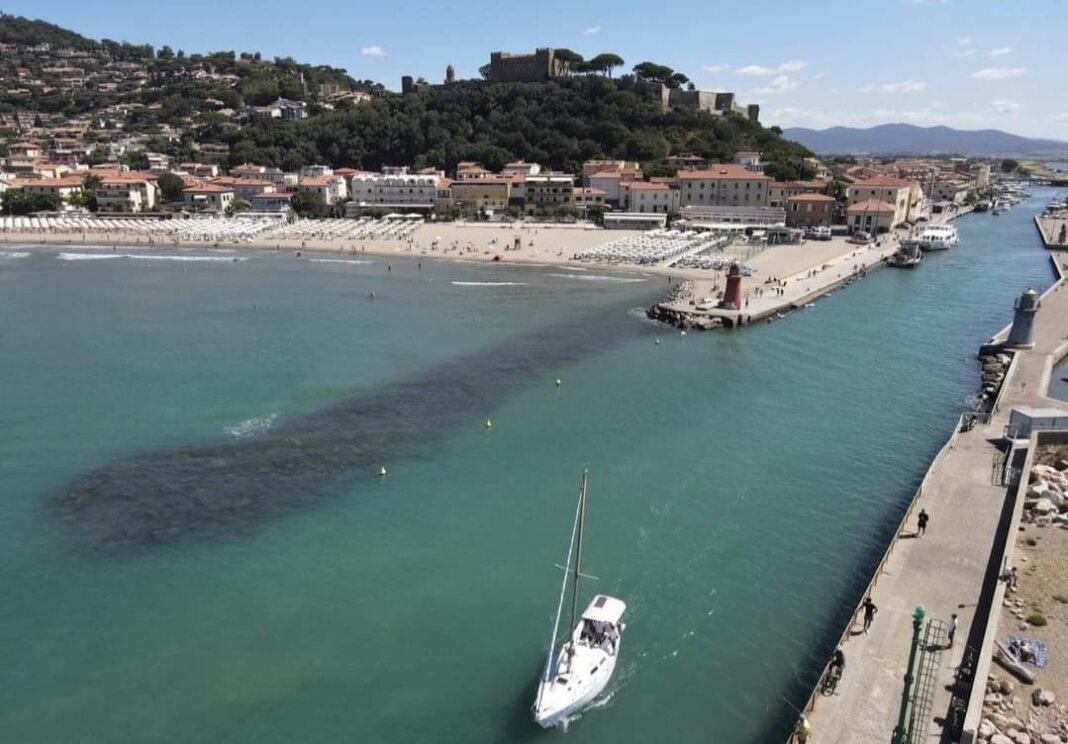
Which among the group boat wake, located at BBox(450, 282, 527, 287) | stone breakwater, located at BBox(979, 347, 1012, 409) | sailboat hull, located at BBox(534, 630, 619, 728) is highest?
boat wake, located at BBox(450, 282, 527, 287)

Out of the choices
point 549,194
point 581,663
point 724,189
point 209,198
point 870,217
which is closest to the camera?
point 581,663

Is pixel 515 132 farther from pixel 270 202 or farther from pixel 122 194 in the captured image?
pixel 122 194

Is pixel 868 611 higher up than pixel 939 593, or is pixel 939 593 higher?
pixel 868 611

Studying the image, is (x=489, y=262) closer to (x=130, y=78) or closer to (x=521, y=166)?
(x=521, y=166)

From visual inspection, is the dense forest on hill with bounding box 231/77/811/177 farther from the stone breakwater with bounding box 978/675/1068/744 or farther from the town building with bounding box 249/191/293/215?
the stone breakwater with bounding box 978/675/1068/744

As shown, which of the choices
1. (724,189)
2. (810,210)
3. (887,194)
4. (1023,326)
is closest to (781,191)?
(810,210)

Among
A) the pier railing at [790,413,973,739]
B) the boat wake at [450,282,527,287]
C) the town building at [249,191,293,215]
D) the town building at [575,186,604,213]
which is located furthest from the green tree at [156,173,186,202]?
the pier railing at [790,413,973,739]

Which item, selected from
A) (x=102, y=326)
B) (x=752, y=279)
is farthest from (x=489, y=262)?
(x=102, y=326)
